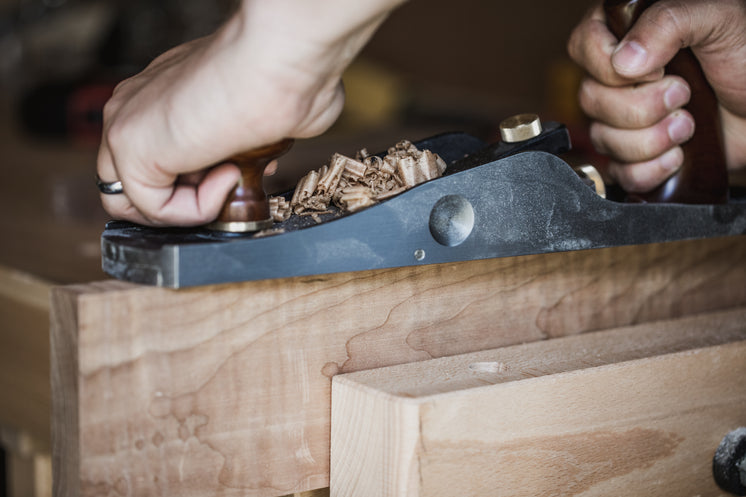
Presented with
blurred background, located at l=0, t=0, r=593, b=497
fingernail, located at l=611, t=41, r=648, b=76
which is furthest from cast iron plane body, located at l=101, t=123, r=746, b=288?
blurred background, located at l=0, t=0, r=593, b=497

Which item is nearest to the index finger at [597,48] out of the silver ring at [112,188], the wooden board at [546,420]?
the wooden board at [546,420]

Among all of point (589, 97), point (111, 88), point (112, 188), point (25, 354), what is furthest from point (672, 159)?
point (111, 88)

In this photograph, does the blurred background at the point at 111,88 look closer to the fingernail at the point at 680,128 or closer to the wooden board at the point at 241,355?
the wooden board at the point at 241,355

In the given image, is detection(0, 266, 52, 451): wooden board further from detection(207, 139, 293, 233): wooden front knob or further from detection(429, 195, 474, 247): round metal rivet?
detection(429, 195, 474, 247): round metal rivet

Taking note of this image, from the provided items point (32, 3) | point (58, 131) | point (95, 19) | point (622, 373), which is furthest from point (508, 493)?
point (32, 3)

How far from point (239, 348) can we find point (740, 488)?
1.83 ft

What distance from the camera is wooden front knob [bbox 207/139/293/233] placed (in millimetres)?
690

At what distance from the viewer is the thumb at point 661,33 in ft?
3.03

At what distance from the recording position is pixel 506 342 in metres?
0.86

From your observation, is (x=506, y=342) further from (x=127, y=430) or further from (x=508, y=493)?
(x=127, y=430)

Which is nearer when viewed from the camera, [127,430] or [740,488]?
[127,430]

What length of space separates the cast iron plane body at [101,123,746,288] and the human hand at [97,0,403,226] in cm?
5

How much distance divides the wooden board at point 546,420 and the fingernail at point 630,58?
1.10 feet

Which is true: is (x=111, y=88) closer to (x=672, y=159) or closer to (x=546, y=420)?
(x=672, y=159)
